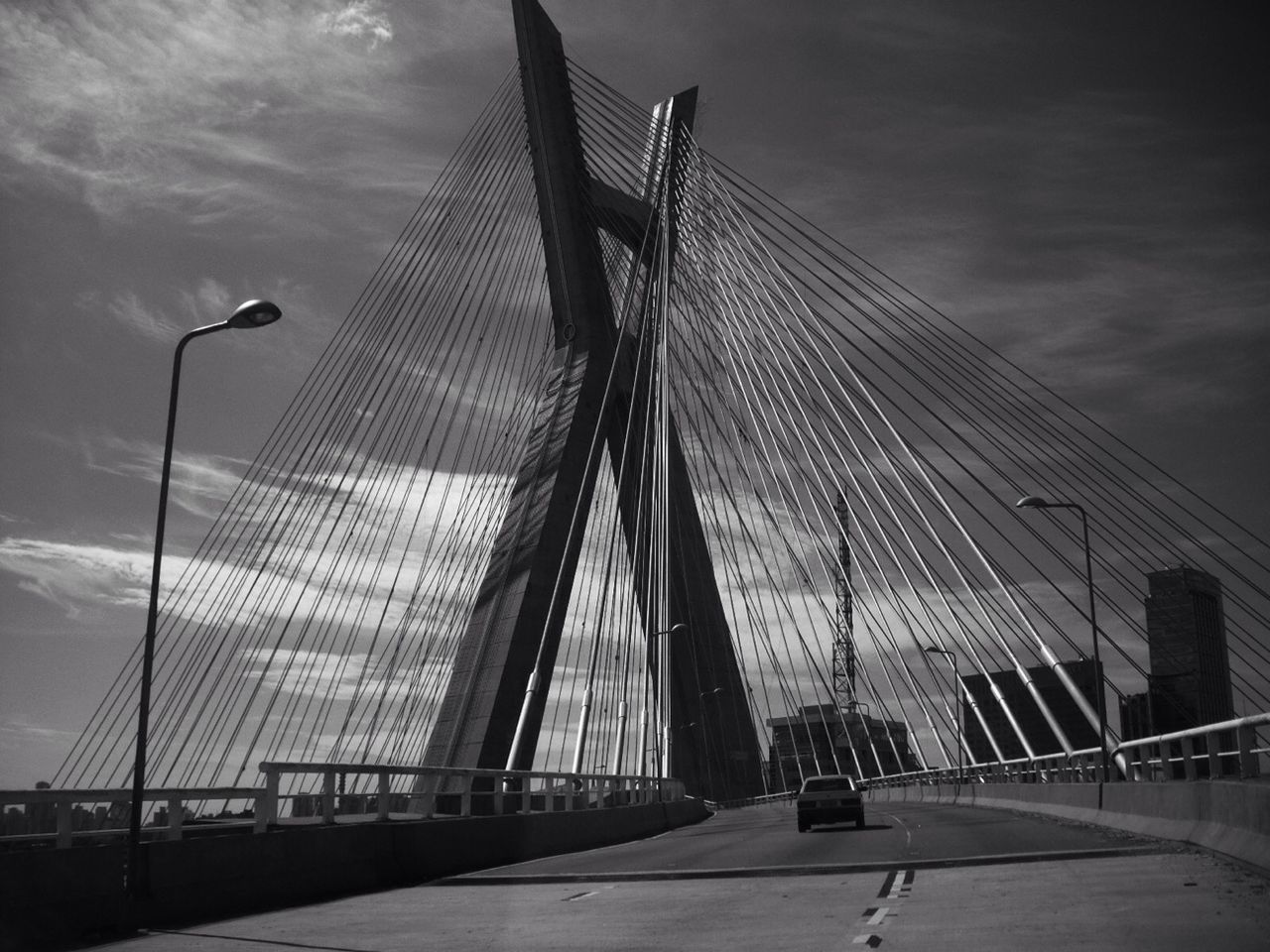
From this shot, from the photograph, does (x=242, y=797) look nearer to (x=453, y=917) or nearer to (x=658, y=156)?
(x=453, y=917)

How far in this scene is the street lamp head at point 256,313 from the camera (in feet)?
50.0

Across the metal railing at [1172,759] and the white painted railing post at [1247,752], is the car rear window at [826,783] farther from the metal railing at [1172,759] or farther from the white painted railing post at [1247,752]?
the white painted railing post at [1247,752]

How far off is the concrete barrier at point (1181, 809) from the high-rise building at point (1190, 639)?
6.58 metres

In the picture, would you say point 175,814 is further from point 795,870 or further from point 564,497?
point 564,497

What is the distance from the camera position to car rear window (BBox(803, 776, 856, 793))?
93.3 feet

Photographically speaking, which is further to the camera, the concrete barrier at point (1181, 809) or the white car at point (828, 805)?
the white car at point (828, 805)

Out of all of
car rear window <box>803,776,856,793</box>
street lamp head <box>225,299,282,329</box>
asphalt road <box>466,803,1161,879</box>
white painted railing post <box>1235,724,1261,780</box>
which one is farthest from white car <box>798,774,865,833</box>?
street lamp head <box>225,299,282,329</box>

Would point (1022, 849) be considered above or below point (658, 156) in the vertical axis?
below

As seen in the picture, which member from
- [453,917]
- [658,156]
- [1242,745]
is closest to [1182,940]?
[1242,745]

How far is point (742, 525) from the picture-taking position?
42.3 meters

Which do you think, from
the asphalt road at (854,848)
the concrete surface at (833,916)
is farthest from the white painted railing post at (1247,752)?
the asphalt road at (854,848)

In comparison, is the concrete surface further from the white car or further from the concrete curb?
the white car

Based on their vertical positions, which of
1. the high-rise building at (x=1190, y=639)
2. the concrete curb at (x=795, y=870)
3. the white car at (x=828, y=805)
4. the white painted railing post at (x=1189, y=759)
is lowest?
the concrete curb at (x=795, y=870)

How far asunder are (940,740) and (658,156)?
19.9 meters
